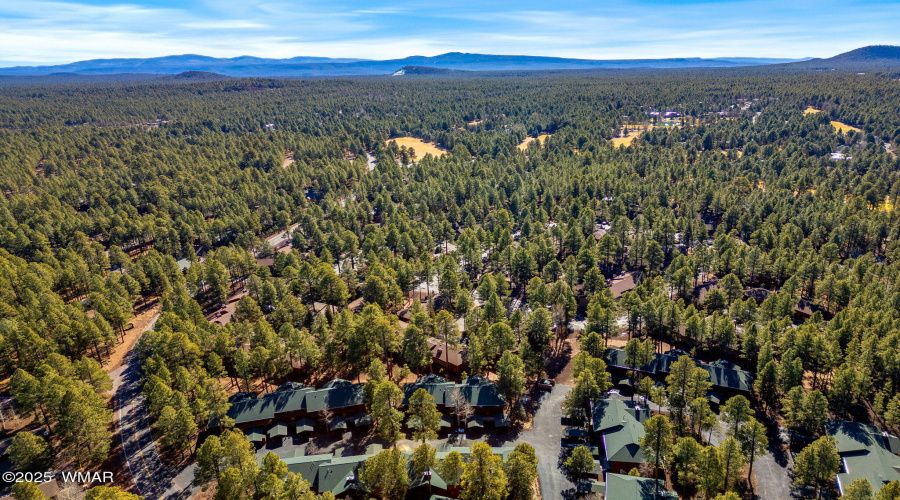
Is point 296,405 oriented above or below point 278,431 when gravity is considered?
above

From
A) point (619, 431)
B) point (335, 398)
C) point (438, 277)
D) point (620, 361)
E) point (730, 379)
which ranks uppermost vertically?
point (438, 277)

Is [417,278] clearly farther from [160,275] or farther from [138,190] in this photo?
[138,190]

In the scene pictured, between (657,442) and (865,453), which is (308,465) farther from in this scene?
(865,453)

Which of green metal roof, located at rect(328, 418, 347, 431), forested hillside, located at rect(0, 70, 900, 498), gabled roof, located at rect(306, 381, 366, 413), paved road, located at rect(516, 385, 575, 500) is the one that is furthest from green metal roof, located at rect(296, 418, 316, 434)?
paved road, located at rect(516, 385, 575, 500)

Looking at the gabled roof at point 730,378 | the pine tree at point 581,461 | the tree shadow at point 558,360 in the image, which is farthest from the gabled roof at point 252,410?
the gabled roof at point 730,378

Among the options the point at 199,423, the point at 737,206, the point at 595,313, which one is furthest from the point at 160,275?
the point at 737,206

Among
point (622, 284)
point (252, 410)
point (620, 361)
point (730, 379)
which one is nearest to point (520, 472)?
point (620, 361)
